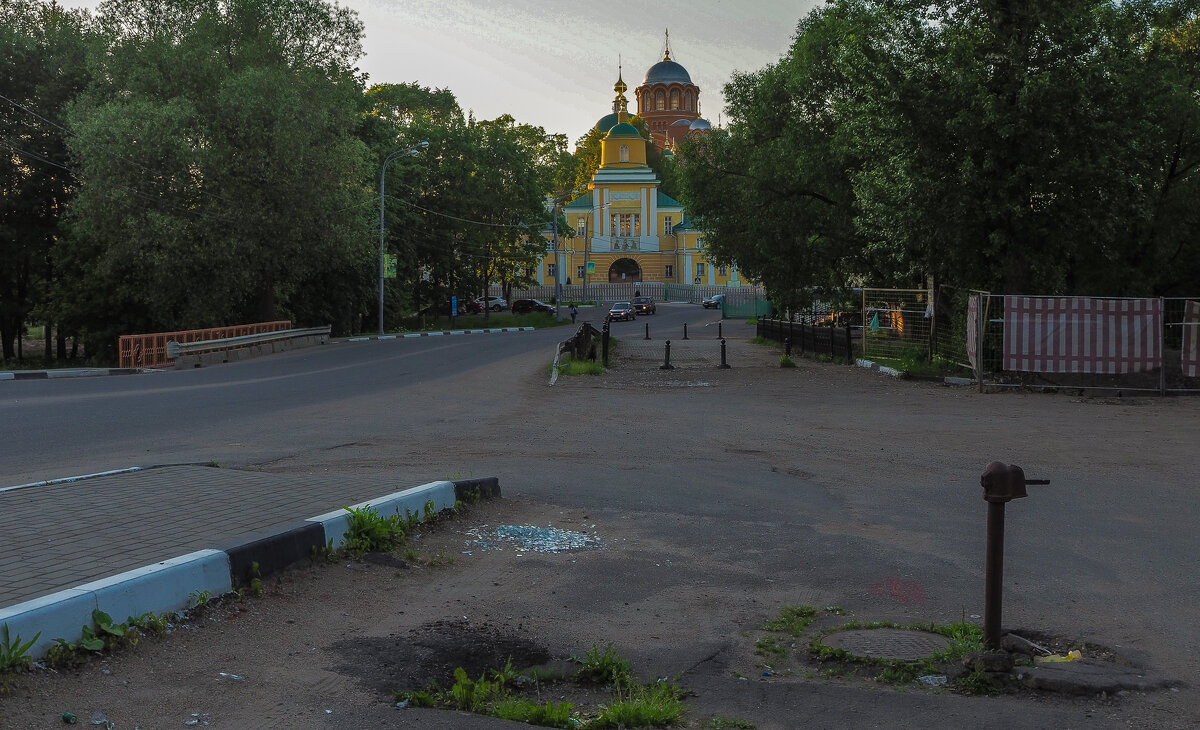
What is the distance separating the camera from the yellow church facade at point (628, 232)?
110000mm

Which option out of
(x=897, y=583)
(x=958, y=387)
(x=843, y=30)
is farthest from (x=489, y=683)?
(x=843, y=30)

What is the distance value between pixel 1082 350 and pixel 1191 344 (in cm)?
194

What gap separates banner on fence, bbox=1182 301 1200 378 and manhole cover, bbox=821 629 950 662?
1685cm

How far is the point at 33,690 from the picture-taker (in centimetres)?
404

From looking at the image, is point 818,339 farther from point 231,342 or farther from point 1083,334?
point 231,342

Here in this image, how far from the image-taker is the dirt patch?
15.1 ft

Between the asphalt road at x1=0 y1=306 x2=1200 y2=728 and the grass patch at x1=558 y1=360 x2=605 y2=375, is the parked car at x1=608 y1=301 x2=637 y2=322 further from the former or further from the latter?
the asphalt road at x1=0 y1=306 x2=1200 y2=728

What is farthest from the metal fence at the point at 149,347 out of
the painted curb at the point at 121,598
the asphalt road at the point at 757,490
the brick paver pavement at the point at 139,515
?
the painted curb at the point at 121,598

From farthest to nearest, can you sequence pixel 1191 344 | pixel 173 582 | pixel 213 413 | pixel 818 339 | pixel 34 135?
pixel 34 135, pixel 818 339, pixel 1191 344, pixel 213 413, pixel 173 582

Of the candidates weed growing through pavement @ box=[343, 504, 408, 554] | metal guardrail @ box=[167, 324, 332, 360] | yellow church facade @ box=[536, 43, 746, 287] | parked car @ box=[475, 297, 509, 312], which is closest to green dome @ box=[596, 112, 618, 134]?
yellow church facade @ box=[536, 43, 746, 287]

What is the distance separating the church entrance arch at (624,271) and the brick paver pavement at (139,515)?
348 feet

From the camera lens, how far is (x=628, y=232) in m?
112

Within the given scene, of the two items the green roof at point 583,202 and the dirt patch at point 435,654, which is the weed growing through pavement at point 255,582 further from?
the green roof at point 583,202

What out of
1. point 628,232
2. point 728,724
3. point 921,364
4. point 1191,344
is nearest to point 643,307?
point 628,232
